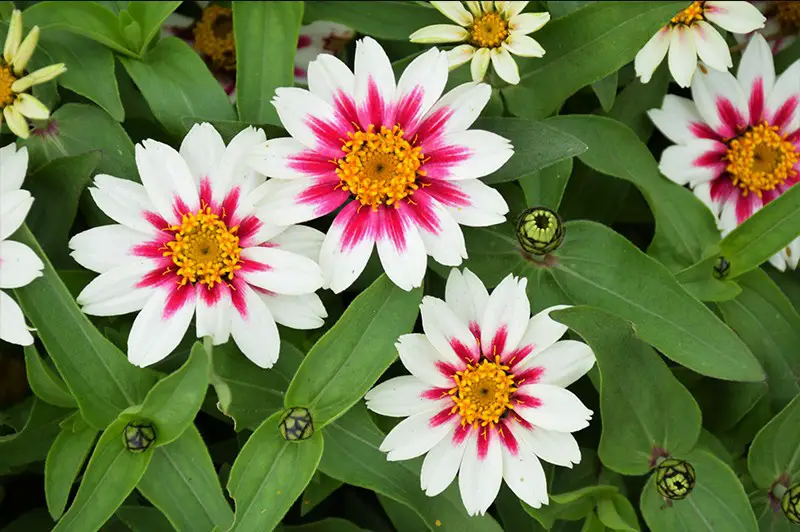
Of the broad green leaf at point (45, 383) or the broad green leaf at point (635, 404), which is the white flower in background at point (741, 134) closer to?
the broad green leaf at point (635, 404)

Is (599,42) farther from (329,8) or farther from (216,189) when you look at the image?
(216,189)

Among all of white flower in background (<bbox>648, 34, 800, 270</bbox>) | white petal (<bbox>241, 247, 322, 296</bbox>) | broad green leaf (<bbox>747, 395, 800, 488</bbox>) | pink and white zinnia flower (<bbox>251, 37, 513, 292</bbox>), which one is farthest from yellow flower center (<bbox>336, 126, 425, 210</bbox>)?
broad green leaf (<bbox>747, 395, 800, 488</bbox>)

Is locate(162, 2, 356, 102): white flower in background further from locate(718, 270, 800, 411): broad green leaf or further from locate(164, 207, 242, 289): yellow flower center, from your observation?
locate(718, 270, 800, 411): broad green leaf

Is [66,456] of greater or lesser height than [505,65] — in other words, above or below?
below

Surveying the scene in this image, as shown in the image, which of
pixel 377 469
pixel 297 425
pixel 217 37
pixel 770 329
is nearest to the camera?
pixel 297 425

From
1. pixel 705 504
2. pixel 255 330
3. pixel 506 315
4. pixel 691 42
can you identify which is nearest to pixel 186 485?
pixel 255 330

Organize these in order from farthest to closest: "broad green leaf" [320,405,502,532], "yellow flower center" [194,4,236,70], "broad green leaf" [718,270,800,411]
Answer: "yellow flower center" [194,4,236,70] → "broad green leaf" [718,270,800,411] → "broad green leaf" [320,405,502,532]

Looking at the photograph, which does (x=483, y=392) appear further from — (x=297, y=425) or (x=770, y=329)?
(x=770, y=329)

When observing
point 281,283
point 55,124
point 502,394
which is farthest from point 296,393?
point 55,124
